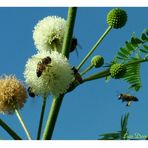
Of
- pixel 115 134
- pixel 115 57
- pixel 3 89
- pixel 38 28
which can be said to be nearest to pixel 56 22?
pixel 38 28

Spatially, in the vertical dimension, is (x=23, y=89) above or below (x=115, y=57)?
below

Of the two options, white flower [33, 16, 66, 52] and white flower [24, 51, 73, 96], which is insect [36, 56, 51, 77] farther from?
white flower [33, 16, 66, 52]

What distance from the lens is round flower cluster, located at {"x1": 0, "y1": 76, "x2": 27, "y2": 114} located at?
2945mm

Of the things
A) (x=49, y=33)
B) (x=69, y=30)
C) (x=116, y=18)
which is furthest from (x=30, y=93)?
(x=116, y=18)

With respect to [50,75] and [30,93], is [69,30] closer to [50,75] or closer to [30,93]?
[50,75]

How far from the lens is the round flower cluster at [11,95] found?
9.66 ft

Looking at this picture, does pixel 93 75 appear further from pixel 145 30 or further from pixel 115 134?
pixel 145 30

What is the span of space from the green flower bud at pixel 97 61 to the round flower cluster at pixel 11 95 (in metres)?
0.53

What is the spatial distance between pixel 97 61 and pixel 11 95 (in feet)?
2.14

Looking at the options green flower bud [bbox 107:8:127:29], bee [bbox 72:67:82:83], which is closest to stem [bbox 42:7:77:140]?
bee [bbox 72:67:82:83]

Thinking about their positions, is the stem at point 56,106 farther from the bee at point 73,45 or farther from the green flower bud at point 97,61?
the bee at point 73,45

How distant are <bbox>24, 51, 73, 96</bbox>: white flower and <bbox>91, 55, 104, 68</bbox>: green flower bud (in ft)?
0.94

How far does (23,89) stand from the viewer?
294 cm
